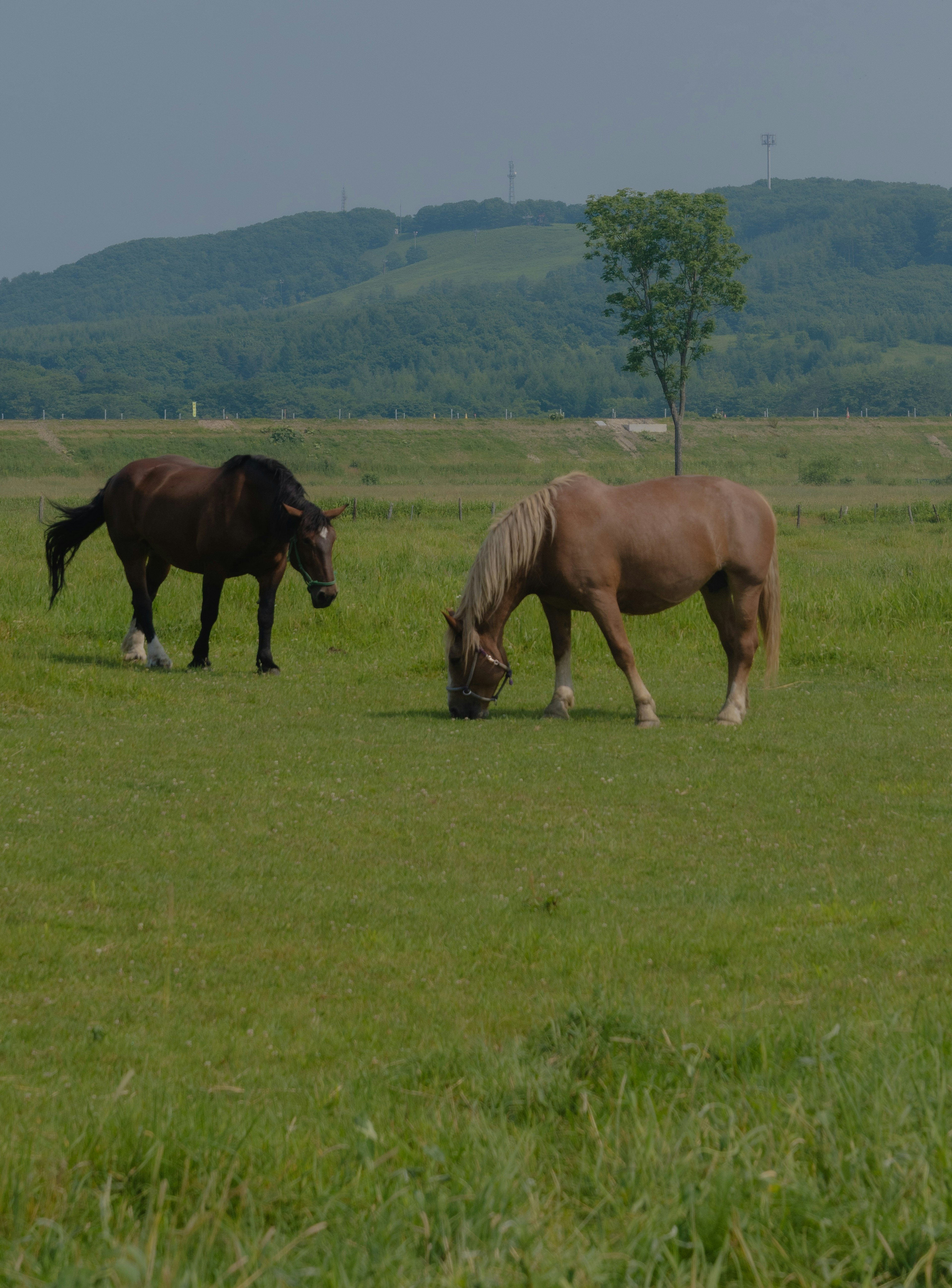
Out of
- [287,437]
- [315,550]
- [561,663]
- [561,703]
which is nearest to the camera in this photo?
[561,703]

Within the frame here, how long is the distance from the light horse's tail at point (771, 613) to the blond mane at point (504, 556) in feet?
9.25

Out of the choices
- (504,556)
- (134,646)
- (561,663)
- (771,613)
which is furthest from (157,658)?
(771,613)

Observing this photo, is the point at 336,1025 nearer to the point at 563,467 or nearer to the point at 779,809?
the point at 779,809

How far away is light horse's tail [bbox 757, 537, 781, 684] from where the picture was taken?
1409 centimetres

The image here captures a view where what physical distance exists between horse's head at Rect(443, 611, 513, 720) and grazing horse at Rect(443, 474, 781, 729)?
13mm

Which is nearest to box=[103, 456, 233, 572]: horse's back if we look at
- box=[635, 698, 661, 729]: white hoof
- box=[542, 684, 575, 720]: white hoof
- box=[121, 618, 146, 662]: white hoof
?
box=[121, 618, 146, 662]: white hoof

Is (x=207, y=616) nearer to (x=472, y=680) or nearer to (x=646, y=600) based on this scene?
(x=472, y=680)

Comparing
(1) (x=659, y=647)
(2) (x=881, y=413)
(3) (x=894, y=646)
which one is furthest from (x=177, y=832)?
(2) (x=881, y=413)

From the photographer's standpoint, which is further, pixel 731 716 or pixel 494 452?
pixel 494 452

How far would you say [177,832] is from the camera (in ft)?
28.0

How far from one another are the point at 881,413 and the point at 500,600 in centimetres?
19084

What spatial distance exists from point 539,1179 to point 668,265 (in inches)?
2545

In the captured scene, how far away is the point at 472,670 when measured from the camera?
13.4 metres

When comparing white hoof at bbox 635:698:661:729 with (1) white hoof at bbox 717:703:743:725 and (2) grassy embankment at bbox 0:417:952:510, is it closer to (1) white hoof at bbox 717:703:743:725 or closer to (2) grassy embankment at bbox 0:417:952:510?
(1) white hoof at bbox 717:703:743:725
